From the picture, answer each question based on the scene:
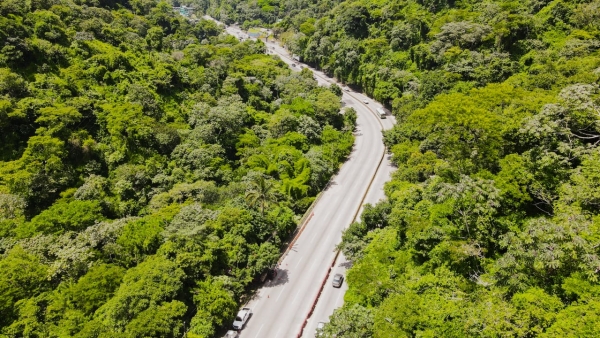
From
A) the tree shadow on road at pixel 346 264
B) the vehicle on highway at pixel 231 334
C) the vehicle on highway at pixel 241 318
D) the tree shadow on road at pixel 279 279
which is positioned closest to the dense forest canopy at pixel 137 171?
the vehicle on highway at pixel 231 334

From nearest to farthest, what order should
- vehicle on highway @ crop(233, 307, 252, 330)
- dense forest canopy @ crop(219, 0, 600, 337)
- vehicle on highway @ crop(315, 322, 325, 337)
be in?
dense forest canopy @ crop(219, 0, 600, 337) < vehicle on highway @ crop(315, 322, 325, 337) < vehicle on highway @ crop(233, 307, 252, 330)

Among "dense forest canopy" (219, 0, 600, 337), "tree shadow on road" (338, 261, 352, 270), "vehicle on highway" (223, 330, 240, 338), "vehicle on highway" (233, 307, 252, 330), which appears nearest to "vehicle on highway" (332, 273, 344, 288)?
"tree shadow on road" (338, 261, 352, 270)

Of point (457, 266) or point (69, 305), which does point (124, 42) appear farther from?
point (457, 266)

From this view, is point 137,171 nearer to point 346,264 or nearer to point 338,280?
point 346,264

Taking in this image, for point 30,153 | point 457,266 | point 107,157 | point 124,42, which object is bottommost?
point 457,266

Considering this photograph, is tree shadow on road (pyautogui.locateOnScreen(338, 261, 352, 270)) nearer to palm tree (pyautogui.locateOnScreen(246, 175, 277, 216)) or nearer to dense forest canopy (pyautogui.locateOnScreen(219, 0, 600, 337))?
dense forest canopy (pyautogui.locateOnScreen(219, 0, 600, 337))

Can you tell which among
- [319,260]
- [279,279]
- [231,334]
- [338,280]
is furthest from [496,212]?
[231,334]

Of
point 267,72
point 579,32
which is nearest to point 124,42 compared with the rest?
point 267,72
